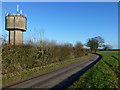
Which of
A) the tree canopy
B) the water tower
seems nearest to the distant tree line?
the tree canopy

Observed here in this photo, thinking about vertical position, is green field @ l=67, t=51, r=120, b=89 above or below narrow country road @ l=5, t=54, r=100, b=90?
above

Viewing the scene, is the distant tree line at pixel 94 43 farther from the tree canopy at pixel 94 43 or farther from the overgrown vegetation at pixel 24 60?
the overgrown vegetation at pixel 24 60

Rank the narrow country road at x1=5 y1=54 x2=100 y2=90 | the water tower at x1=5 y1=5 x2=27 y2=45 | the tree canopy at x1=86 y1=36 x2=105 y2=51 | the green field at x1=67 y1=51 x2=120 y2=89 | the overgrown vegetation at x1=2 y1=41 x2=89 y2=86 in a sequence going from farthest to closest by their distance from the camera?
the tree canopy at x1=86 y1=36 x2=105 y2=51
the water tower at x1=5 y1=5 x2=27 y2=45
the overgrown vegetation at x1=2 y1=41 x2=89 y2=86
the narrow country road at x1=5 y1=54 x2=100 y2=90
the green field at x1=67 y1=51 x2=120 y2=89

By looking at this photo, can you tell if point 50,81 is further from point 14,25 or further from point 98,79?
point 14,25

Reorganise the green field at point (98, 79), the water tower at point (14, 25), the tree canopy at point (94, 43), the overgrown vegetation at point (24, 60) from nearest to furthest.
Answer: the green field at point (98, 79)
the overgrown vegetation at point (24, 60)
the water tower at point (14, 25)
the tree canopy at point (94, 43)

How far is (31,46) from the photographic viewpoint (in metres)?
19.4

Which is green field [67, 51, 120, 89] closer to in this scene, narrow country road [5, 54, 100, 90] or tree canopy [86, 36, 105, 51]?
narrow country road [5, 54, 100, 90]

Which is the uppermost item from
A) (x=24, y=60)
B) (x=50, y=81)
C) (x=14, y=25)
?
(x=14, y=25)

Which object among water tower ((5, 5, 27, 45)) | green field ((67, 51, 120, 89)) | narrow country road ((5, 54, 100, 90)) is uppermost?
water tower ((5, 5, 27, 45))

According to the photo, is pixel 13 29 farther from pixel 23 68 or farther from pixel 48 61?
pixel 23 68

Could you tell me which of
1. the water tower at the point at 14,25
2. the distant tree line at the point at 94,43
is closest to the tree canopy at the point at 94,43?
the distant tree line at the point at 94,43

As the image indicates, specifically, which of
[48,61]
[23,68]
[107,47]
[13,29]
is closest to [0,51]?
[23,68]

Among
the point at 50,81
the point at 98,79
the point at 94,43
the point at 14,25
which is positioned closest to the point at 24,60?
the point at 50,81

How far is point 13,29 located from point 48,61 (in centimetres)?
991
